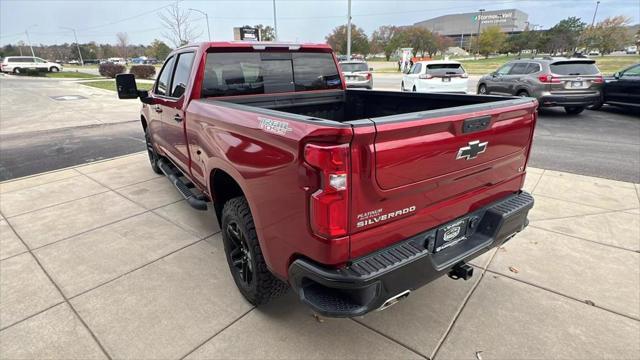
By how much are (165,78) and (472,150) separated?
12.0 ft

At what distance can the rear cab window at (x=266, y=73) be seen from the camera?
336 cm

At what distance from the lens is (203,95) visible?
328 cm

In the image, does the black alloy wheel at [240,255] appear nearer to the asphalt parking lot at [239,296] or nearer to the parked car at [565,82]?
the asphalt parking lot at [239,296]

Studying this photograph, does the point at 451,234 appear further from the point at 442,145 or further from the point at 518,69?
the point at 518,69

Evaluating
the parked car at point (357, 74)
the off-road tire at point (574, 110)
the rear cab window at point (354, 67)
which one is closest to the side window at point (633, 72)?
the off-road tire at point (574, 110)

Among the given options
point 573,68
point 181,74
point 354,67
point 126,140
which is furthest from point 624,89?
point 126,140

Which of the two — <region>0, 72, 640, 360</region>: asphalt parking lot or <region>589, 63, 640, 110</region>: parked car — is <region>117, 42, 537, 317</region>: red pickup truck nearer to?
<region>0, 72, 640, 360</region>: asphalt parking lot

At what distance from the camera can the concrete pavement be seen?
2.39 meters

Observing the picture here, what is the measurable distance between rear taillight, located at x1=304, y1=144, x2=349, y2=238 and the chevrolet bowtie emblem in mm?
820

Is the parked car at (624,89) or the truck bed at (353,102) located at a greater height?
the truck bed at (353,102)

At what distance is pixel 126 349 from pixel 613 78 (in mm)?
13871

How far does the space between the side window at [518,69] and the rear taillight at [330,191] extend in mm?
11998

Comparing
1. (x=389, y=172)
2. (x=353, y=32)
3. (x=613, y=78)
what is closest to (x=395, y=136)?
(x=389, y=172)

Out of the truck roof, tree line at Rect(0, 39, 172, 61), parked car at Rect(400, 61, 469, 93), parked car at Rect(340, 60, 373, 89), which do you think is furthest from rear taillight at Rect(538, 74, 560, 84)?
tree line at Rect(0, 39, 172, 61)
